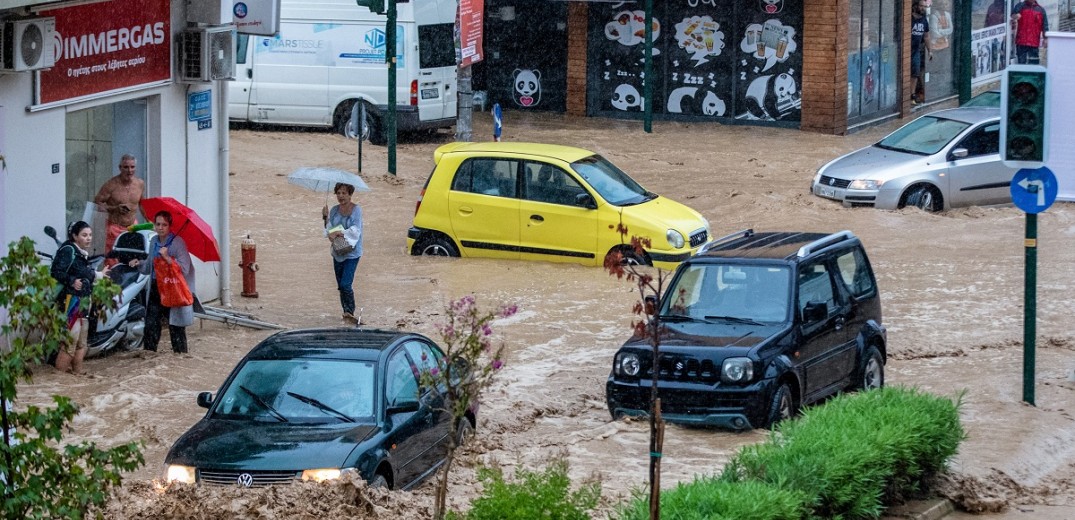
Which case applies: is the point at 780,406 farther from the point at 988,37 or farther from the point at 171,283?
the point at 988,37

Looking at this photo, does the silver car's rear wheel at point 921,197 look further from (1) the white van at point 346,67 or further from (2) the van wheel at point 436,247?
(1) the white van at point 346,67

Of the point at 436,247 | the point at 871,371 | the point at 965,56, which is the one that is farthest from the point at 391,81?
the point at 965,56

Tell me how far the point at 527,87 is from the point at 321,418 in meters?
22.4

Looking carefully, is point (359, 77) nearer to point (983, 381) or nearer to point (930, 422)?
point (983, 381)

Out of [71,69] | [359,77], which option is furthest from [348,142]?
[71,69]

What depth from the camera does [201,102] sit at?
51.9 ft

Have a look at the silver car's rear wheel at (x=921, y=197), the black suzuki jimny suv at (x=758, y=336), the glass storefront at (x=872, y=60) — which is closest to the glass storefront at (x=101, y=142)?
the black suzuki jimny suv at (x=758, y=336)

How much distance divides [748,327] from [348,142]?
51.7ft

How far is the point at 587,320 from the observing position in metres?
16.2

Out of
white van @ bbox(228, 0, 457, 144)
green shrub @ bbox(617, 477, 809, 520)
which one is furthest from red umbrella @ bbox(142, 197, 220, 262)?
white van @ bbox(228, 0, 457, 144)

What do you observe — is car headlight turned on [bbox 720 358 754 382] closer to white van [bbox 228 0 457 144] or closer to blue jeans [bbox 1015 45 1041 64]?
white van [bbox 228 0 457 144]

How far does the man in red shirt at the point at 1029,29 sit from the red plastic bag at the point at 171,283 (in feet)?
76.9

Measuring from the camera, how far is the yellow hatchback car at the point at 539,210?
56.9 ft

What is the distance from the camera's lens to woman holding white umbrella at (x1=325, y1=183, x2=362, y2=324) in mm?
15203
